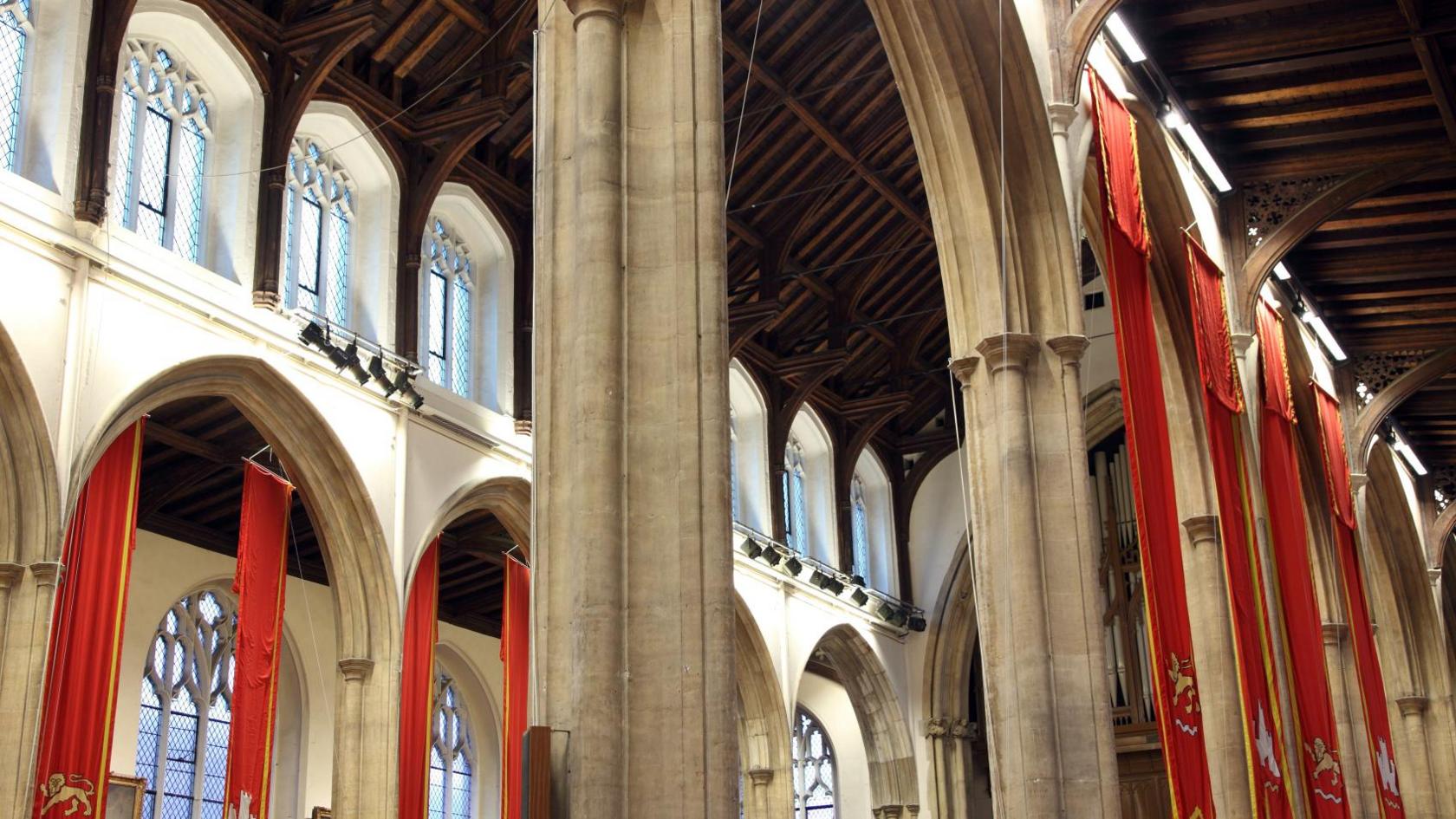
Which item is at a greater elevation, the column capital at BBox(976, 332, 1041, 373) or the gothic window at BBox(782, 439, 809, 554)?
the gothic window at BBox(782, 439, 809, 554)

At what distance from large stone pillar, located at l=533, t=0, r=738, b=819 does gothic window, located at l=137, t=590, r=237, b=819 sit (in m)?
10.4

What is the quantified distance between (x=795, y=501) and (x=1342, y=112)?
8255 mm

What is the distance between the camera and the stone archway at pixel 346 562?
12.3 metres

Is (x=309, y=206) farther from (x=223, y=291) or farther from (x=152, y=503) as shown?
(x=152, y=503)

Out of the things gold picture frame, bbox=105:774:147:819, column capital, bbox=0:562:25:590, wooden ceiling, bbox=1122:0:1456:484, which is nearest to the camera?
column capital, bbox=0:562:25:590

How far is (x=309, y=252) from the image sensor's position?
44.7 feet

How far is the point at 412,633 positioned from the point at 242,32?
4.84 meters

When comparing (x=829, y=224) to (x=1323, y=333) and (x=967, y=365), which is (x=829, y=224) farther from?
(x=967, y=365)

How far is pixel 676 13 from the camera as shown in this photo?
6.33 meters

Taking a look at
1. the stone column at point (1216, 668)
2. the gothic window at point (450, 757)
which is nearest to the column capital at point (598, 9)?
the stone column at point (1216, 668)

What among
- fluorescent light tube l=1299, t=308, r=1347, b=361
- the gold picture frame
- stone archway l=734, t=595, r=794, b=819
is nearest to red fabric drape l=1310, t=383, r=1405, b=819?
fluorescent light tube l=1299, t=308, r=1347, b=361

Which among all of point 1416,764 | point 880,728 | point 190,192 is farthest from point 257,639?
point 1416,764

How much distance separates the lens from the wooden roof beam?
1482 centimetres

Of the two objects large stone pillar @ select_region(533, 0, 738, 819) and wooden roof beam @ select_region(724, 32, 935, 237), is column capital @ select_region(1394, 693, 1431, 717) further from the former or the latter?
large stone pillar @ select_region(533, 0, 738, 819)
